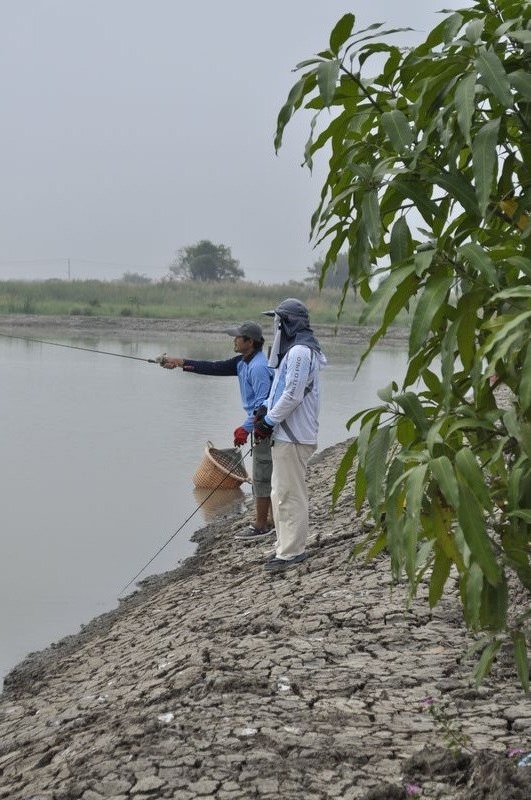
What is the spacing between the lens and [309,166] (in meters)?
2.98

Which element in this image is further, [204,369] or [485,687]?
[204,369]

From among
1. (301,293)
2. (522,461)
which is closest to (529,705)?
(522,461)

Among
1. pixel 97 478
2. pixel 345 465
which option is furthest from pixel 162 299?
pixel 345 465

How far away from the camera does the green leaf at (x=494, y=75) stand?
2.49 m

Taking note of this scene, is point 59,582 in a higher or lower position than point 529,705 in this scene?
lower

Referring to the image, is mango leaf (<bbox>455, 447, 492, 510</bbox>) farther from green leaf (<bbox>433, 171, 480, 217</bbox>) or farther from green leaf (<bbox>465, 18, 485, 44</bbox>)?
green leaf (<bbox>465, 18, 485, 44</bbox>)

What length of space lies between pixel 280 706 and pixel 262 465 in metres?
4.22

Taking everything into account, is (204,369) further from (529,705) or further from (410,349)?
(410,349)

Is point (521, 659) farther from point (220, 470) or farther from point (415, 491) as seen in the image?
point (220, 470)

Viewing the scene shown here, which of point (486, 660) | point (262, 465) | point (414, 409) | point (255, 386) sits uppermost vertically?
point (414, 409)

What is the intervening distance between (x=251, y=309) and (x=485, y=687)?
4943 cm

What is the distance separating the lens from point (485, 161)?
2.53m

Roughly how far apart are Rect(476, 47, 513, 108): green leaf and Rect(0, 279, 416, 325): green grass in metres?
44.2

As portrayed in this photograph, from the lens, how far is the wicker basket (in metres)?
11.8
